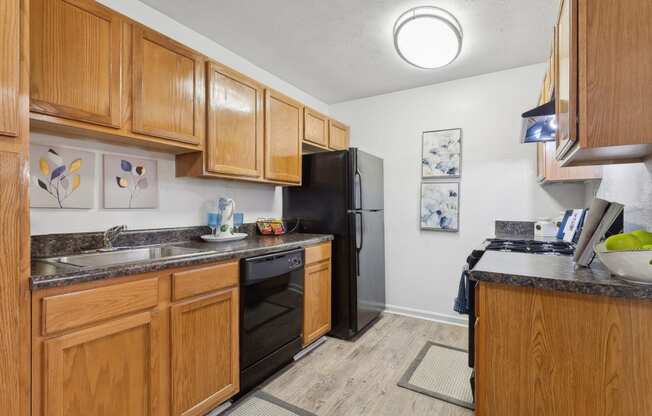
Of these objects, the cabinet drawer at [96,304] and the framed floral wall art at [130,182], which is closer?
the cabinet drawer at [96,304]

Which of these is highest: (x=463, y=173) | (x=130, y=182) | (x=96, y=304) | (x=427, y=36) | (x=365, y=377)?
(x=427, y=36)

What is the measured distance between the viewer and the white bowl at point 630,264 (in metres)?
0.89

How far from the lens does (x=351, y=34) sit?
2.35 meters

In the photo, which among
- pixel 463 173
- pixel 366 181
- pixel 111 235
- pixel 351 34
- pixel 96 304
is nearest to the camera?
pixel 96 304

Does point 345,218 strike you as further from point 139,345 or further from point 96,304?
point 96,304

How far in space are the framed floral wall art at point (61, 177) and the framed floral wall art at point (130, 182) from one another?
0.27 feet

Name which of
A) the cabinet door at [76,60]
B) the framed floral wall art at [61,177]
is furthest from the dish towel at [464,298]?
the framed floral wall art at [61,177]

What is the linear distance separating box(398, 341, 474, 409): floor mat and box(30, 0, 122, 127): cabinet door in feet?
7.89

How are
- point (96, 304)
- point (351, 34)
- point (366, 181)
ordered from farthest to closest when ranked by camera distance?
point (366, 181) → point (351, 34) → point (96, 304)

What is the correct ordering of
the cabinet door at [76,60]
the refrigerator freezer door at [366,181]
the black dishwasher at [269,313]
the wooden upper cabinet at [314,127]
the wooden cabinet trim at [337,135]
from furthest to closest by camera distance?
the wooden cabinet trim at [337,135]
the wooden upper cabinet at [314,127]
the refrigerator freezer door at [366,181]
the black dishwasher at [269,313]
the cabinet door at [76,60]

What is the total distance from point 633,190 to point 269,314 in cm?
205

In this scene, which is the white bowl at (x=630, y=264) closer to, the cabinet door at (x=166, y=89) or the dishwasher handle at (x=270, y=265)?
the dishwasher handle at (x=270, y=265)

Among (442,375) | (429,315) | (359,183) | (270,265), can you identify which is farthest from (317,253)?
(429,315)

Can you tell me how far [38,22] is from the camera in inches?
53.8
